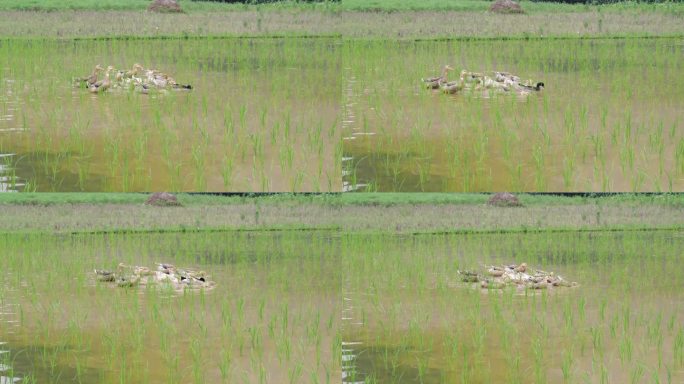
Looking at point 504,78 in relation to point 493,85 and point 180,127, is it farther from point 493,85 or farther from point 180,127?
point 180,127

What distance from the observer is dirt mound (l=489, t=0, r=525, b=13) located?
19.1 meters

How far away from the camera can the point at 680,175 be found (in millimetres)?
10891

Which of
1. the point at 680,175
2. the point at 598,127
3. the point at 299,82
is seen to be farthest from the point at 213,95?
the point at 680,175

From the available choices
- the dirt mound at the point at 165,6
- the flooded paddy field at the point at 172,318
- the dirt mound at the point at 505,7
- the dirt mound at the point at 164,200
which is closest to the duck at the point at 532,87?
the flooded paddy field at the point at 172,318

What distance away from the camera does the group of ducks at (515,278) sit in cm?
1326

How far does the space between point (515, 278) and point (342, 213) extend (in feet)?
11.3

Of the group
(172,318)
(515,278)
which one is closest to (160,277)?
(172,318)

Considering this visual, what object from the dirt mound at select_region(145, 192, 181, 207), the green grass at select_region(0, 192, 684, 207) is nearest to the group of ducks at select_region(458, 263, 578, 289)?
the green grass at select_region(0, 192, 684, 207)

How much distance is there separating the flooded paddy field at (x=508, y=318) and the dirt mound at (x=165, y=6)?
17.6ft

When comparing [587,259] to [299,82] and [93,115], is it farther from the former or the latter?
[93,115]

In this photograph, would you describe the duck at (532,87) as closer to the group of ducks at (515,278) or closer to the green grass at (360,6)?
the group of ducks at (515,278)

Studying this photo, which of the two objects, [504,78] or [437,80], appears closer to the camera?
[437,80]

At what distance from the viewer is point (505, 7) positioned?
63.3ft

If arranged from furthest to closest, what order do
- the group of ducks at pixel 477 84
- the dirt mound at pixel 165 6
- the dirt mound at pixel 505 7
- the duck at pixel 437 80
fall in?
the dirt mound at pixel 505 7
the dirt mound at pixel 165 6
the duck at pixel 437 80
the group of ducks at pixel 477 84
